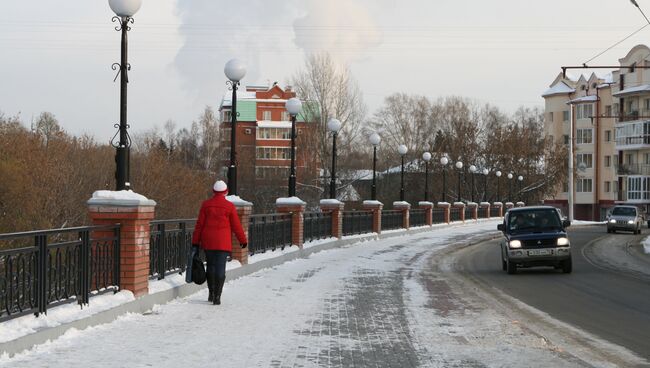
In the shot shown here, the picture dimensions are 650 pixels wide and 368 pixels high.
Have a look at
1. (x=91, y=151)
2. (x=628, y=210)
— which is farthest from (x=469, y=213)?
(x=91, y=151)

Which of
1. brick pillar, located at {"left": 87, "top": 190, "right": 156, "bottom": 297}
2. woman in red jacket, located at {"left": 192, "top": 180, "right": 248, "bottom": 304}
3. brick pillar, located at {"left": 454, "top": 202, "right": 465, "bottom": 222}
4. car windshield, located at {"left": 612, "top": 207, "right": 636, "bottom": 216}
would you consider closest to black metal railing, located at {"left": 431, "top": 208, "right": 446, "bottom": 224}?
brick pillar, located at {"left": 454, "top": 202, "right": 465, "bottom": 222}

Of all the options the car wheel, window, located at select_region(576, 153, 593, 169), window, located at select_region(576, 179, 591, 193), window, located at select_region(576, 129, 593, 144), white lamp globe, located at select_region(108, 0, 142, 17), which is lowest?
the car wheel

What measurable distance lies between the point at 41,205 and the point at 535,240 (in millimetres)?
31219

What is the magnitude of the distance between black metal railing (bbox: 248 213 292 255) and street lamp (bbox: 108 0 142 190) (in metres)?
7.03

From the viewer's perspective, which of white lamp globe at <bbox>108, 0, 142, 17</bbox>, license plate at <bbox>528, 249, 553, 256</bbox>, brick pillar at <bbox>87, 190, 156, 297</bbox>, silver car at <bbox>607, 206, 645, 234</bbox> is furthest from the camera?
silver car at <bbox>607, 206, 645, 234</bbox>

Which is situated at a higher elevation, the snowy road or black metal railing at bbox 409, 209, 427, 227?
black metal railing at bbox 409, 209, 427, 227

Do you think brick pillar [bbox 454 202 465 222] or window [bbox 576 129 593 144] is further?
window [bbox 576 129 593 144]

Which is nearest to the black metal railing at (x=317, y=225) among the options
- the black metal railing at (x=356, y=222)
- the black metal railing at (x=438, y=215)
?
the black metal railing at (x=356, y=222)

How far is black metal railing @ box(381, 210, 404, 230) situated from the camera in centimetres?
3834

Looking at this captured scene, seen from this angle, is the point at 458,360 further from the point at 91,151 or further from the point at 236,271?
the point at 91,151

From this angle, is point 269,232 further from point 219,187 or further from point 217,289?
point 217,289

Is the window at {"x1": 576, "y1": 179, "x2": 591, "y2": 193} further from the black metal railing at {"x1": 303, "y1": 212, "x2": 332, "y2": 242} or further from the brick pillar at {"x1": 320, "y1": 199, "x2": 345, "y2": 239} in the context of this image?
the black metal railing at {"x1": 303, "y1": 212, "x2": 332, "y2": 242}

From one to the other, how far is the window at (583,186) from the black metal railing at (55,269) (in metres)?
96.8

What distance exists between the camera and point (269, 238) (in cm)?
2109
